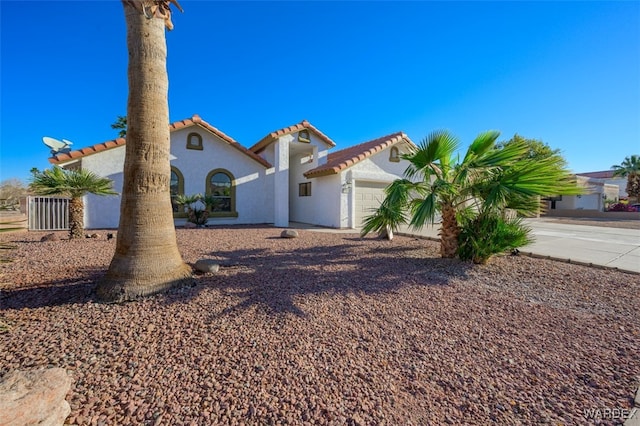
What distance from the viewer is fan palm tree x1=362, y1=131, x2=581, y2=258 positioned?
4676mm

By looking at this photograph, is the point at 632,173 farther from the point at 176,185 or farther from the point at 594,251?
the point at 176,185

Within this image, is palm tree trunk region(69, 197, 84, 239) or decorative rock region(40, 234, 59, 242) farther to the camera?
palm tree trunk region(69, 197, 84, 239)

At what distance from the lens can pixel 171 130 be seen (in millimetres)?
11938

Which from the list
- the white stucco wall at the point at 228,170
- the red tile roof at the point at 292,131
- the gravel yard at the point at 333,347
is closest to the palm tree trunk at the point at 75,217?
the gravel yard at the point at 333,347

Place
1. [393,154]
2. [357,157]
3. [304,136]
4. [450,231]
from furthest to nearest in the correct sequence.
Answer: [393,154] → [304,136] → [357,157] → [450,231]

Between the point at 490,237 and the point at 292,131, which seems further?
the point at 292,131

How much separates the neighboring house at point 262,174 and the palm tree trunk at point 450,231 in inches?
263

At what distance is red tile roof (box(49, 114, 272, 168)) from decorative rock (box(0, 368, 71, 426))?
39.9 feet

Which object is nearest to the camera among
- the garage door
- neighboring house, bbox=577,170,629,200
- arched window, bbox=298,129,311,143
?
the garage door

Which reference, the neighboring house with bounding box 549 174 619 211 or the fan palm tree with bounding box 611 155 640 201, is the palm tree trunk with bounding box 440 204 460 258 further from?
the fan palm tree with bounding box 611 155 640 201

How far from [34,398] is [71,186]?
832 centimetres

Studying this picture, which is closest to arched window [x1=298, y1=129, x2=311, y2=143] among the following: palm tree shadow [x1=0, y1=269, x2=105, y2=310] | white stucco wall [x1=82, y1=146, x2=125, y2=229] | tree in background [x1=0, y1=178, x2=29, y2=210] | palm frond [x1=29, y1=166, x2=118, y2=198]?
white stucco wall [x1=82, y1=146, x2=125, y2=229]

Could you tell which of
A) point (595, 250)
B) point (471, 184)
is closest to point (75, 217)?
point (471, 184)

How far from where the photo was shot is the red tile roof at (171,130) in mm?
10336
